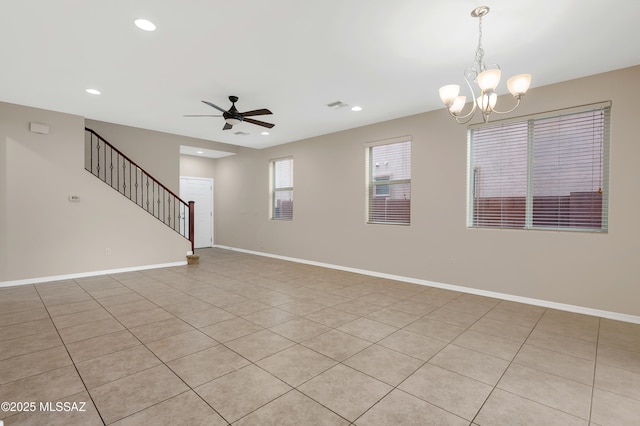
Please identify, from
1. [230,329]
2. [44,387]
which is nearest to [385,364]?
[230,329]

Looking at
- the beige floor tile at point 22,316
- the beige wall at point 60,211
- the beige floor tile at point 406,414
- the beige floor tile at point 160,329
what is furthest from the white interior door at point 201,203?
the beige floor tile at point 406,414

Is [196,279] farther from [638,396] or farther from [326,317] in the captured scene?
[638,396]

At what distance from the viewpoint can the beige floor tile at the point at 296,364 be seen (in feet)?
7.43

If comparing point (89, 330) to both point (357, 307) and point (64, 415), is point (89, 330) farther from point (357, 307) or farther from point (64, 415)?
point (357, 307)

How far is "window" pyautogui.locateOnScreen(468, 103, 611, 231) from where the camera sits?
3.71m

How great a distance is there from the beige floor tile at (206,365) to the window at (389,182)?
12.4 ft

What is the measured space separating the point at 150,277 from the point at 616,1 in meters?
6.82

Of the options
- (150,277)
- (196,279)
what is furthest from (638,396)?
(150,277)

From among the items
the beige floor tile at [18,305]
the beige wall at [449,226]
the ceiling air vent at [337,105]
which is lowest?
the beige floor tile at [18,305]

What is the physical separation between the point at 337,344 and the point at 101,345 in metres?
2.18

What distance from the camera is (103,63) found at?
3.45 metres

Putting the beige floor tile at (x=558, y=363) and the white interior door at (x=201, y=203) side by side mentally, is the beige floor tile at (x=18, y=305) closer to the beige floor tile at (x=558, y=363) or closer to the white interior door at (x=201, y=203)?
the white interior door at (x=201, y=203)

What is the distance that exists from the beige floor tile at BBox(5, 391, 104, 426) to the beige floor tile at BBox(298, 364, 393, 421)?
4.24 feet

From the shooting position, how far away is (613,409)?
1.94m
